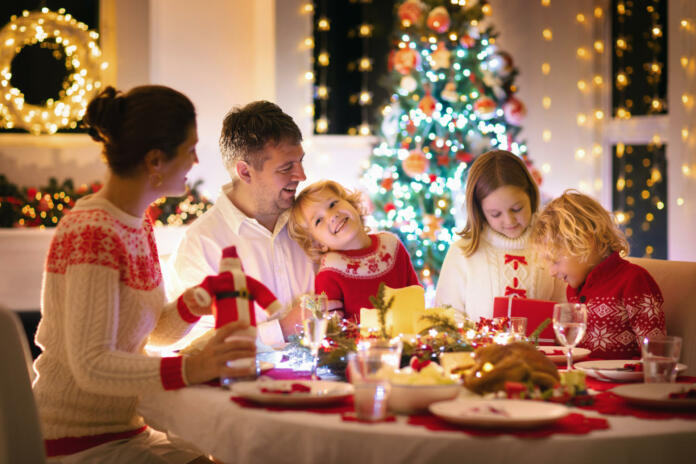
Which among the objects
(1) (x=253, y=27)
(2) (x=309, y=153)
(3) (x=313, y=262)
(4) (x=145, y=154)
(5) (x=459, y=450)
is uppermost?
(1) (x=253, y=27)

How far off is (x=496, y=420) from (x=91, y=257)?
39.8 inches

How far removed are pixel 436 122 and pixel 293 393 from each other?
14.2ft

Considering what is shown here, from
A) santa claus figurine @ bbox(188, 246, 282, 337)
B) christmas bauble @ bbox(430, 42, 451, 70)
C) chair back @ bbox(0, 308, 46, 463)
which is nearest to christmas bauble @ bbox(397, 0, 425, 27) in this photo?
christmas bauble @ bbox(430, 42, 451, 70)

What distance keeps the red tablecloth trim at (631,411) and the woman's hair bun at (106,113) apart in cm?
129

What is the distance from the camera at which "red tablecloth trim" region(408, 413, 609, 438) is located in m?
1.40

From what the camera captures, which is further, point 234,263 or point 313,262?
point 313,262

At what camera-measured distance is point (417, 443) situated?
1.37 meters

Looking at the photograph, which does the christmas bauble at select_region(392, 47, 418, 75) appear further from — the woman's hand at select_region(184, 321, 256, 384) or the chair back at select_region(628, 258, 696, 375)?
the woman's hand at select_region(184, 321, 256, 384)

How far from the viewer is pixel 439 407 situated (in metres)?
1.50

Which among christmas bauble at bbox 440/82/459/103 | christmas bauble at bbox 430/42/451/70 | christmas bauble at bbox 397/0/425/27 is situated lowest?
christmas bauble at bbox 440/82/459/103

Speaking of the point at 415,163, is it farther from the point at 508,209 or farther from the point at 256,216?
the point at 256,216

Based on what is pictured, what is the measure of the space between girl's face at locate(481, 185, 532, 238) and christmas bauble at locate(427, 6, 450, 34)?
282 centimetres

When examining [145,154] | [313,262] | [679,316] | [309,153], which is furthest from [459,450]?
[309,153]

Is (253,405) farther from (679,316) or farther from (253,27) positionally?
(253,27)
